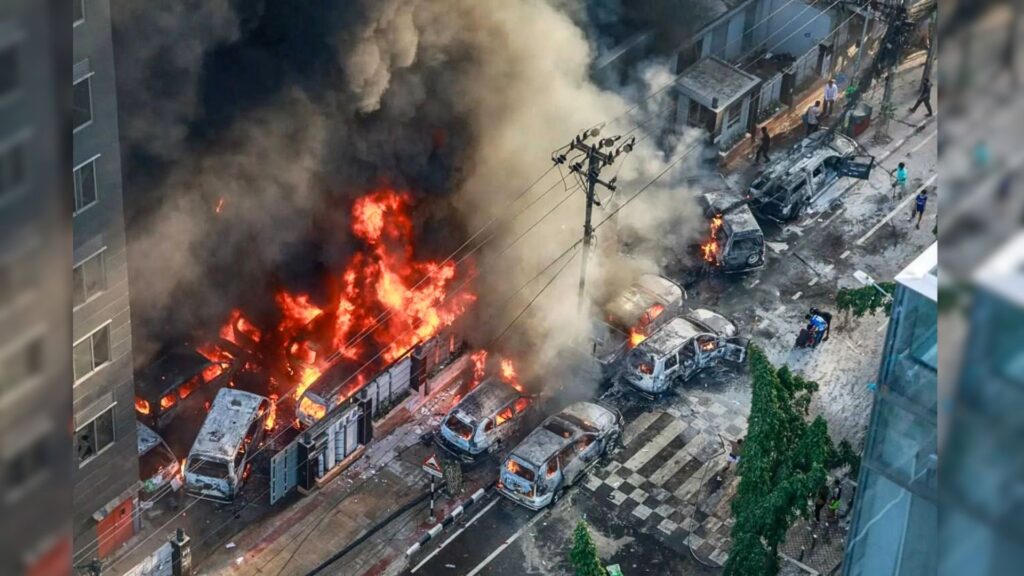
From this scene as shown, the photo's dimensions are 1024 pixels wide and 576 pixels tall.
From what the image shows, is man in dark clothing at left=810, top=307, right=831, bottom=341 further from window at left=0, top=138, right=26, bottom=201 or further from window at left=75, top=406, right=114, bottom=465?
window at left=0, top=138, right=26, bottom=201

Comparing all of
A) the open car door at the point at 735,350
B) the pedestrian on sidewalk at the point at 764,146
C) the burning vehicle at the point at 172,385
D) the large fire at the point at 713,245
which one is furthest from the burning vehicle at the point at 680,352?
the burning vehicle at the point at 172,385

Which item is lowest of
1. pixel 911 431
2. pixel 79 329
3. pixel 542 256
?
pixel 542 256

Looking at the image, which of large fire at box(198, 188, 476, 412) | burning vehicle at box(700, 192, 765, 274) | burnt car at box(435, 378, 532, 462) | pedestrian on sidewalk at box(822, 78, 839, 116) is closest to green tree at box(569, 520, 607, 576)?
burnt car at box(435, 378, 532, 462)

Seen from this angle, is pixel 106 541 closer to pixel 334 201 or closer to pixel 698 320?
pixel 334 201

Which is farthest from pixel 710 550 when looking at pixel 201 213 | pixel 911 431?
pixel 911 431

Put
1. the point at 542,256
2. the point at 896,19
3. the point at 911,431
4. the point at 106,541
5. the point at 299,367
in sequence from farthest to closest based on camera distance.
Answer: the point at 896,19 < the point at 542,256 < the point at 299,367 < the point at 106,541 < the point at 911,431

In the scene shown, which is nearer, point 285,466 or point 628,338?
point 285,466
